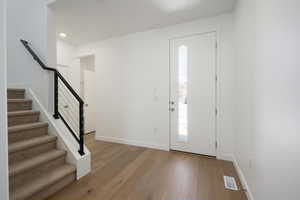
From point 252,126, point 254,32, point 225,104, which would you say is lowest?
point 252,126

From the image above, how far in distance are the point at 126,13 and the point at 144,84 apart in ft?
4.76

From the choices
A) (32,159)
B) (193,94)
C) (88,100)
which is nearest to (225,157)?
(193,94)

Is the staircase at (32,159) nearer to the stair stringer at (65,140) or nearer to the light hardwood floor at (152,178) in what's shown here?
the stair stringer at (65,140)

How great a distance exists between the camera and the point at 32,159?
1610mm

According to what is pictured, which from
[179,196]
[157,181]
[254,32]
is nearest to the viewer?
[254,32]

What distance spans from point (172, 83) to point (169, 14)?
1.31 metres

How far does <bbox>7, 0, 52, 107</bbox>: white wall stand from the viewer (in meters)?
2.16

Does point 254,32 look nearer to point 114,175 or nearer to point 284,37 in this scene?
point 284,37

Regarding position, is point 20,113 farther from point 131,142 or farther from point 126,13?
point 126,13

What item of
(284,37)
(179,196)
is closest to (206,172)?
(179,196)

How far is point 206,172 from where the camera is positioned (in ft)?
6.68

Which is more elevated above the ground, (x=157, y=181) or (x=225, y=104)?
(x=225, y=104)

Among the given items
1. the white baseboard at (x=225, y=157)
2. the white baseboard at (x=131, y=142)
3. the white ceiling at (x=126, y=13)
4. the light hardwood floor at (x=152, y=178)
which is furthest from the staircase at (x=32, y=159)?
the white baseboard at (x=225, y=157)

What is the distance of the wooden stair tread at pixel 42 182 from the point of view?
131cm
